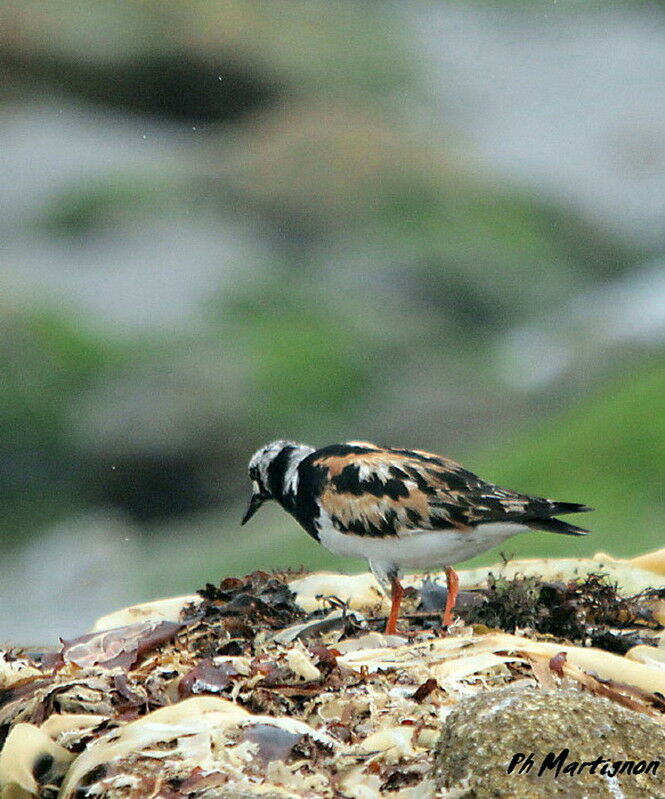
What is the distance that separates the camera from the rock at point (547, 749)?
192 centimetres

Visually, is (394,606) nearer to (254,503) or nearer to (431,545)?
(431,545)

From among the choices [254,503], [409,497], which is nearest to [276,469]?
[254,503]

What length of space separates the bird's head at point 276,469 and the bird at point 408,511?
206 mm

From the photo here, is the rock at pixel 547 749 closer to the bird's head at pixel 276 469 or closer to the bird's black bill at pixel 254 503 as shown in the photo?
the bird's head at pixel 276 469

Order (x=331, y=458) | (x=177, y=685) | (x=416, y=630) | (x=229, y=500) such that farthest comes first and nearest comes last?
1. (x=229, y=500)
2. (x=331, y=458)
3. (x=416, y=630)
4. (x=177, y=685)

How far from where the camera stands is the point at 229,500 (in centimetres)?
1295

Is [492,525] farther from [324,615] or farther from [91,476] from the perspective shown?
[91,476]

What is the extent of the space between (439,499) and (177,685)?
1331 mm

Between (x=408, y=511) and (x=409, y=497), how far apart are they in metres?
0.05

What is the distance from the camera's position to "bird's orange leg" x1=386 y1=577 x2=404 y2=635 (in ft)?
11.3

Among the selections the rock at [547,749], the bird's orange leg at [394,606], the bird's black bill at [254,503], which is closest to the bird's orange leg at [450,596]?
the bird's orange leg at [394,606]

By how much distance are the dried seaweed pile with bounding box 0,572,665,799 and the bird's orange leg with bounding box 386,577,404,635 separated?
9cm

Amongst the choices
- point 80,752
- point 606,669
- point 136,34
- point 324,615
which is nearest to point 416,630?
point 324,615

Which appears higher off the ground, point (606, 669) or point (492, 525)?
point (492, 525)
